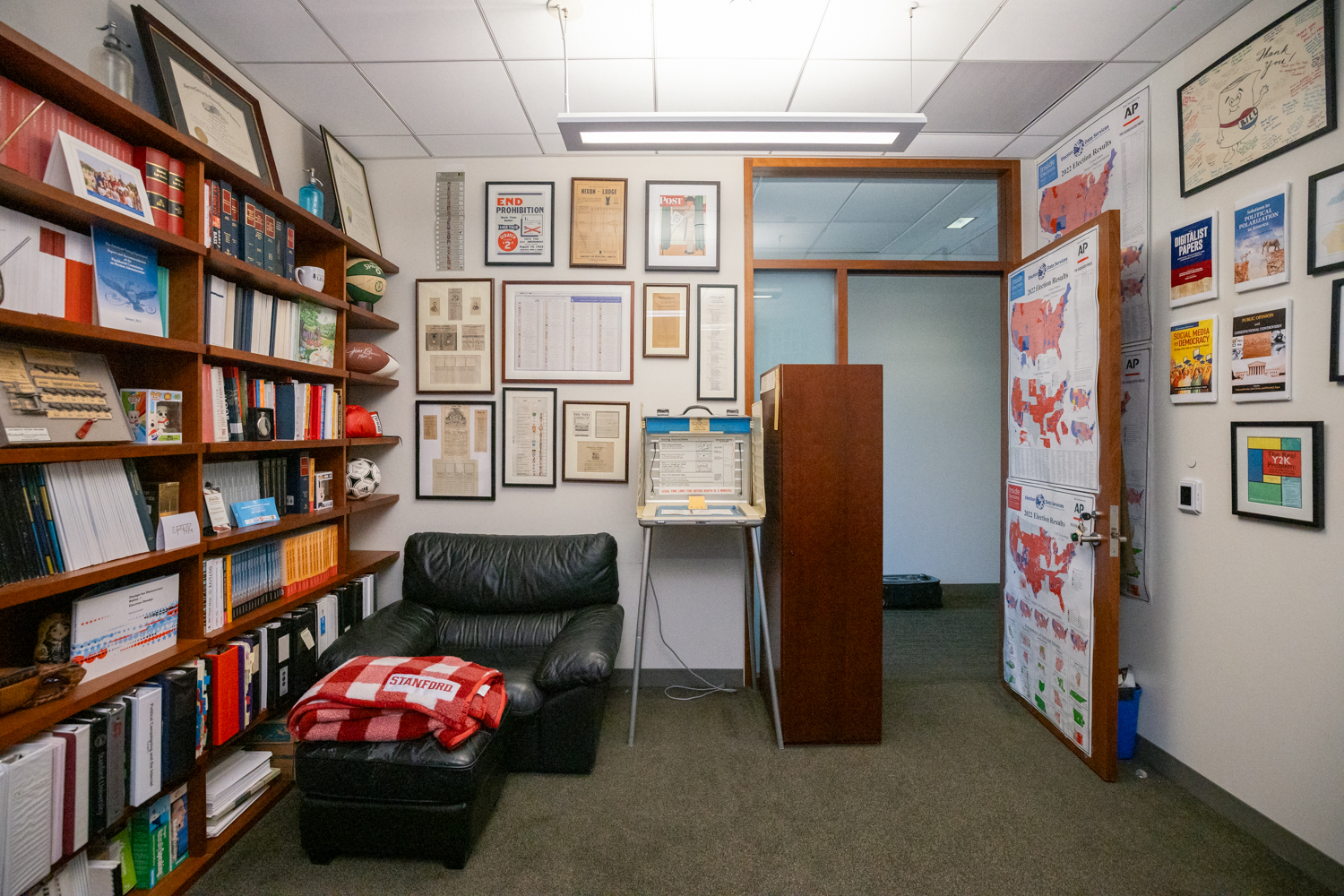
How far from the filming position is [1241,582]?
1.95 meters

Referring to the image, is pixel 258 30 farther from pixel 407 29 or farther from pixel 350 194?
pixel 350 194

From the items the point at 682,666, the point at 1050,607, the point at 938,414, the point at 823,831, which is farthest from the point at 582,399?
the point at 938,414

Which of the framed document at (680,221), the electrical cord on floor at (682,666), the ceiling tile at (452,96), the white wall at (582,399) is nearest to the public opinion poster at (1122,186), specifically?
the white wall at (582,399)

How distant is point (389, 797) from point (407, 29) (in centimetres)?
272

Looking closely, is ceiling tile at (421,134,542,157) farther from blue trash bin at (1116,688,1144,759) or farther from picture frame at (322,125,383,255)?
blue trash bin at (1116,688,1144,759)

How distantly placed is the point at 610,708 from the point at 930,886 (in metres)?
1.58

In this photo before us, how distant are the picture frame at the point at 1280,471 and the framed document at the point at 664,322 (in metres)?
2.29

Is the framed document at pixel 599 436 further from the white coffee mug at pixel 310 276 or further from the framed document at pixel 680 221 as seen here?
the white coffee mug at pixel 310 276

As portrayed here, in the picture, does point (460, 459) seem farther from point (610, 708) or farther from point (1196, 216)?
point (1196, 216)

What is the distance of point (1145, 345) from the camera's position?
2.31m

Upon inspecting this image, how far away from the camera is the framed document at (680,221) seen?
302 cm

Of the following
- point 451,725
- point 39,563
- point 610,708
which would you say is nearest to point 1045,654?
point 610,708

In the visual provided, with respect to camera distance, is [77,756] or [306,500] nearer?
[77,756]

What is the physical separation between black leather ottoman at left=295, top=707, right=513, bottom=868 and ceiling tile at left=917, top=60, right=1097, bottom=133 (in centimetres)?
327
